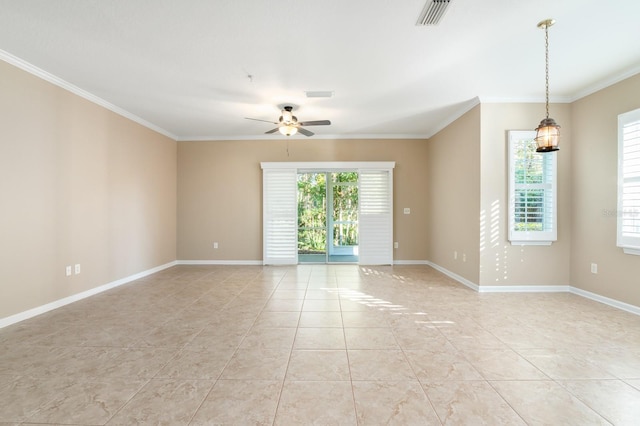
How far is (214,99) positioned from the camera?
4.36 meters

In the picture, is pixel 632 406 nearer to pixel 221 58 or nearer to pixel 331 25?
pixel 331 25

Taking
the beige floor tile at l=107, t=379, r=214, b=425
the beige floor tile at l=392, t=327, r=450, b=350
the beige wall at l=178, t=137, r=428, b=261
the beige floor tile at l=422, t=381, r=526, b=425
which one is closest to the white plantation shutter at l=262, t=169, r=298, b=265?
the beige wall at l=178, t=137, r=428, b=261

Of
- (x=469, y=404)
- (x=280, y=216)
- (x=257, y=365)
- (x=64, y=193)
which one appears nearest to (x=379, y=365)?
(x=469, y=404)

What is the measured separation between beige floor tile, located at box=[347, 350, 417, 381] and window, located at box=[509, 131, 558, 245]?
2.97m

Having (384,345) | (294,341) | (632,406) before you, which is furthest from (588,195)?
(294,341)

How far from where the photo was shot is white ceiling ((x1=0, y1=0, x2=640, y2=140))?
8.05 ft

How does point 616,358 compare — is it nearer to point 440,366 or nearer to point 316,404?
point 440,366

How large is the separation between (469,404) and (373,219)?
4715 mm

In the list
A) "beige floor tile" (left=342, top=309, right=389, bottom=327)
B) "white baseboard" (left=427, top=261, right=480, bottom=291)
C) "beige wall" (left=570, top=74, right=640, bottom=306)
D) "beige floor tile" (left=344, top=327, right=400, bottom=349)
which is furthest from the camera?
"white baseboard" (left=427, top=261, right=480, bottom=291)

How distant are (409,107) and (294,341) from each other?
13.0 feet

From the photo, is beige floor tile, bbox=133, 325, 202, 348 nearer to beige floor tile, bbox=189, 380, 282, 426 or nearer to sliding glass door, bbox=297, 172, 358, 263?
beige floor tile, bbox=189, 380, 282, 426

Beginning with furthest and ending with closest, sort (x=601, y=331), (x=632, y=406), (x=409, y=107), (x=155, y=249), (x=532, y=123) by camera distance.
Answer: (x=155, y=249) → (x=409, y=107) → (x=532, y=123) → (x=601, y=331) → (x=632, y=406)

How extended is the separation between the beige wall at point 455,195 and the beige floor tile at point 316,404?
334 centimetres

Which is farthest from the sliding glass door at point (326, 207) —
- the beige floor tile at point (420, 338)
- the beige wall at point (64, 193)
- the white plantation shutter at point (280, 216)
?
the beige floor tile at point (420, 338)
